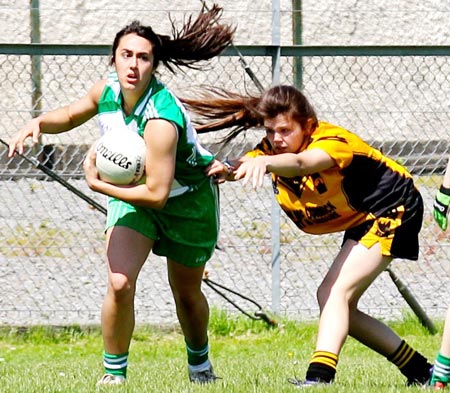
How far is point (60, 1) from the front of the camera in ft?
42.3

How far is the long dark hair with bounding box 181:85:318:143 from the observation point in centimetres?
563

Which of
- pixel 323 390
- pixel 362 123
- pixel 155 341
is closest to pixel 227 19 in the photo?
pixel 362 123

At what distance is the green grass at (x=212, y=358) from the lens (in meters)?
5.53

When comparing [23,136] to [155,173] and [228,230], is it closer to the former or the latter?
[155,173]

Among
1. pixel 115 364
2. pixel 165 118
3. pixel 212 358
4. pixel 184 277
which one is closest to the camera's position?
pixel 165 118

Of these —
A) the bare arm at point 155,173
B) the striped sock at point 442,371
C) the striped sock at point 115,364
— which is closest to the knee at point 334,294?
the striped sock at point 442,371

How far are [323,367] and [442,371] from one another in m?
0.57

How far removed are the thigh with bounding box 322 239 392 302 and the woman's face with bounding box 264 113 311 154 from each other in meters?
0.58

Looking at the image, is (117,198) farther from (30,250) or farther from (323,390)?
(30,250)

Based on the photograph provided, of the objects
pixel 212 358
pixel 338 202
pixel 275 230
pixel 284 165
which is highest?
pixel 284 165

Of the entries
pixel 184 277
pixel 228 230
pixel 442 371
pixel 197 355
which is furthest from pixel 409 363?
pixel 228 230

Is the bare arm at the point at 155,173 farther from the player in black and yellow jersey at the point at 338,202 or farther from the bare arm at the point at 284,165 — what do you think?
the bare arm at the point at 284,165

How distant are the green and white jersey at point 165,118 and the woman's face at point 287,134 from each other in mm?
417

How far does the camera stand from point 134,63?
5594 mm
